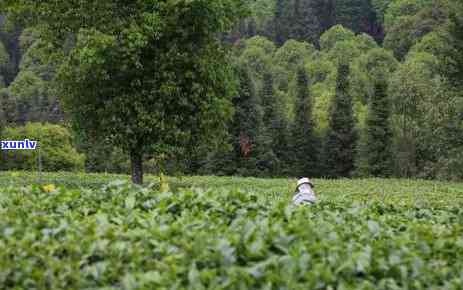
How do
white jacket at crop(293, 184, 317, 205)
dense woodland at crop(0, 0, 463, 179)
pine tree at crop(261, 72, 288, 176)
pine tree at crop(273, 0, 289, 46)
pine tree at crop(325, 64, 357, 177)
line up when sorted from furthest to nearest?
pine tree at crop(273, 0, 289, 46)
pine tree at crop(325, 64, 357, 177)
pine tree at crop(261, 72, 288, 176)
dense woodland at crop(0, 0, 463, 179)
white jacket at crop(293, 184, 317, 205)

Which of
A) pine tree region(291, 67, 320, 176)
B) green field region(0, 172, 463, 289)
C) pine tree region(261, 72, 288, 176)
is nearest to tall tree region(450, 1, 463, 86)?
pine tree region(261, 72, 288, 176)

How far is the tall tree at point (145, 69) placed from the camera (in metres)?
18.8

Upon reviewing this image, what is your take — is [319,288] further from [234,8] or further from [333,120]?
[333,120]

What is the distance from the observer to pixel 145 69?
19844 mm

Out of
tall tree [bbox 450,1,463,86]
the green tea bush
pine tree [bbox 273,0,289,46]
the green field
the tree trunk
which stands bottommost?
the green field

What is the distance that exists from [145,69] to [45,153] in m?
25.2

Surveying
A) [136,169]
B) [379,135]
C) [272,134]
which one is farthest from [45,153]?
[136,169]

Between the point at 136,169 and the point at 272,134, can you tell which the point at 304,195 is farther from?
the point at 272,134

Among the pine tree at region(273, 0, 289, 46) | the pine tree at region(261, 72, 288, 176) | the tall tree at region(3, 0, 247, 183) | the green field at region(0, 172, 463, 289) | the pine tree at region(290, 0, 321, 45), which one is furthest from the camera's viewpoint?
the pine tree at region(273, 0, 289, 46)

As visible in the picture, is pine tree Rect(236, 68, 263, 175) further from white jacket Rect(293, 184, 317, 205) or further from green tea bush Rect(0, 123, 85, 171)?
white jacket Rect(293, 184, 317, 205)

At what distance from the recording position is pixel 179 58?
1939 cm

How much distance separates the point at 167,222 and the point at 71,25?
14.8m

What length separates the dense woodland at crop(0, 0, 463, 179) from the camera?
20.1m

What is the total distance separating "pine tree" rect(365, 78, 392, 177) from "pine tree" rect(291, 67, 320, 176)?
5.90m
